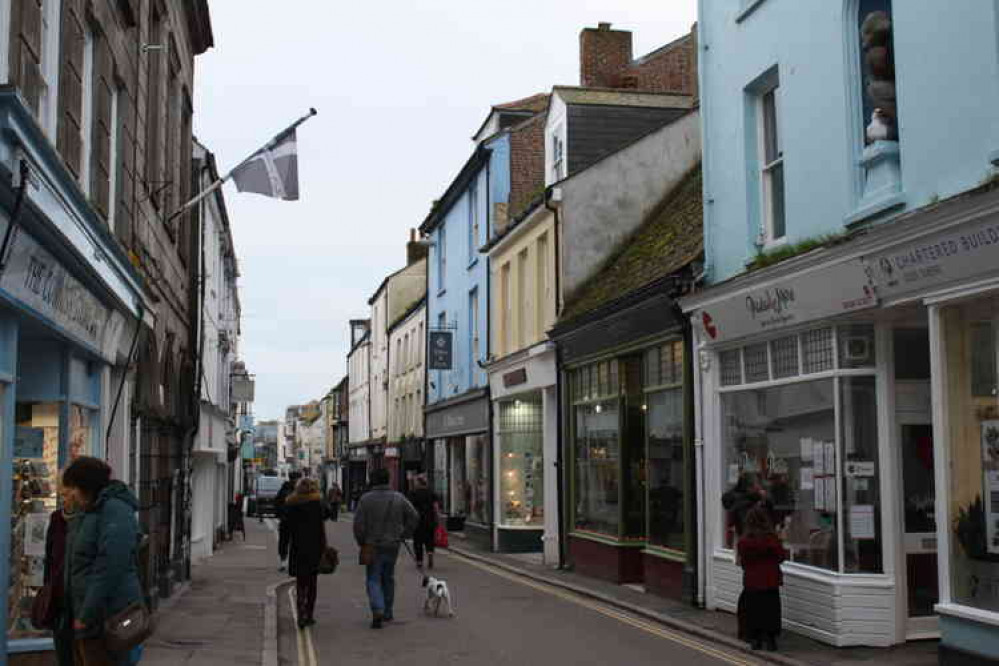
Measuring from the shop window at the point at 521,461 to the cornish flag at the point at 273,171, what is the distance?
10.5 meters

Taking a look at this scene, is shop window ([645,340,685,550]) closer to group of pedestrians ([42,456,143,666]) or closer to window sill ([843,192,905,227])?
window sill ([843,192,905,227])

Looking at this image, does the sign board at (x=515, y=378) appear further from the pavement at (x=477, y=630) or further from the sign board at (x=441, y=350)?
the sign board at (x=441, y=350)

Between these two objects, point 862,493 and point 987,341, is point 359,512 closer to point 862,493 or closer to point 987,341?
point 862,493

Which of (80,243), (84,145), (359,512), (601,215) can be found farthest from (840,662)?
(601,215)

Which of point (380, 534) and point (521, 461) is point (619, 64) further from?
point (380, 534)

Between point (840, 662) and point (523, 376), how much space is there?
562 inches

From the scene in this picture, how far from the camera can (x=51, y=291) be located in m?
9.13

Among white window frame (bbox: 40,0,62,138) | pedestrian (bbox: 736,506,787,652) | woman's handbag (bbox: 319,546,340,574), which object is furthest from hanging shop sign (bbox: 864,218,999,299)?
white window frame (bbox: 40,0,62,138)

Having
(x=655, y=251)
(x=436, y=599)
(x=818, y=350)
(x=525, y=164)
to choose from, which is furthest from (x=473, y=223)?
(x=818, y=350)

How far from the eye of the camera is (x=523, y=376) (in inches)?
968

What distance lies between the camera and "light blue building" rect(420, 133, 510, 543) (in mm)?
28484

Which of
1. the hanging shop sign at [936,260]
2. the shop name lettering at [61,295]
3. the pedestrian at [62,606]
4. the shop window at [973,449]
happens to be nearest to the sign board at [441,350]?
the shop name lettering at [61,295]

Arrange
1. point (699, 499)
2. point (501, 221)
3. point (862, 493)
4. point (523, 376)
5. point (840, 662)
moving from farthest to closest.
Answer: point (501, 221) → point (523, 376) → point (699, 499) → point (862, 493) → point (840, 662)

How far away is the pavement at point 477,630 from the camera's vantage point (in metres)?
11.2
